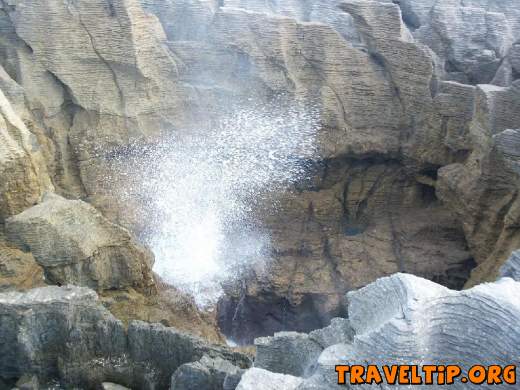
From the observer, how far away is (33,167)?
6625 millimetres

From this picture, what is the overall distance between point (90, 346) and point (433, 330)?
257cm

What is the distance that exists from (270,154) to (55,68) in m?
2.93

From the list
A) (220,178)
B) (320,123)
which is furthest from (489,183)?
(220,178)

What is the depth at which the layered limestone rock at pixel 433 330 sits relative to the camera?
340 cm

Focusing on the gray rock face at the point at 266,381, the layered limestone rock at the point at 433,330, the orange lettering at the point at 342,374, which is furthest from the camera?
the gray rock face at the point at 266,381

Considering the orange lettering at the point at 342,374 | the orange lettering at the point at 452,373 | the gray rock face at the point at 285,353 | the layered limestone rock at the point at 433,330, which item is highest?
the layered limestone rock at the point at 433,330

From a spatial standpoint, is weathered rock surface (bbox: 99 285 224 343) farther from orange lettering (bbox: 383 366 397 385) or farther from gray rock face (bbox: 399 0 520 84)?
gray rock face (bbox: 399 0 520 84)

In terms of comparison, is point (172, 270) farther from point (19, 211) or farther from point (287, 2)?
point (287, 2)

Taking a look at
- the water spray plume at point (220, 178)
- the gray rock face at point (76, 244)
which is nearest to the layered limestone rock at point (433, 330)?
the gray rock face at point (76, 244)

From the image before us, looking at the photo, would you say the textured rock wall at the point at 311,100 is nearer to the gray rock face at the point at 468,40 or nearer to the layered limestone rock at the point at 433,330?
the gray rock face at the point at 468,40

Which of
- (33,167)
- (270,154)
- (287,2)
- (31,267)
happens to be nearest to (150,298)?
(31,267)

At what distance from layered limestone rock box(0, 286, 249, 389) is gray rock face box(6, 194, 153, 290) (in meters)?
1.14

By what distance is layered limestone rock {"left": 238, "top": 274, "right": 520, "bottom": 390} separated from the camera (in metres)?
3.40

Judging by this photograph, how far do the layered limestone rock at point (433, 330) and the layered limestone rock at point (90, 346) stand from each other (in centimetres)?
125
